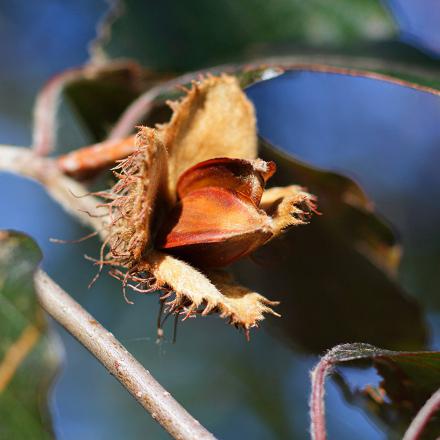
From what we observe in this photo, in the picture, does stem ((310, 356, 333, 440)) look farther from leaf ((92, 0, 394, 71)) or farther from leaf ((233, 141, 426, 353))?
leaf ((92, 0, 394, 71))

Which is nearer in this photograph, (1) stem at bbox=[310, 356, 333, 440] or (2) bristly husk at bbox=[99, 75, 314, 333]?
(1) stem at bbox=[310, 356, 333, 440]

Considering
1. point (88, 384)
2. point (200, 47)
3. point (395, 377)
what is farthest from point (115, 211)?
point (88, 384)

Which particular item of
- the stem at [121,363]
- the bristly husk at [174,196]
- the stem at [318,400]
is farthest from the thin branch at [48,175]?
the stem at [318,400]

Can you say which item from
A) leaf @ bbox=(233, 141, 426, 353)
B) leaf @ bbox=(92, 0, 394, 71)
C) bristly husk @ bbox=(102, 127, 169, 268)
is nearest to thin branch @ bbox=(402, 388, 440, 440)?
bristly husk @ bbox=(102, 127, 169, 268)

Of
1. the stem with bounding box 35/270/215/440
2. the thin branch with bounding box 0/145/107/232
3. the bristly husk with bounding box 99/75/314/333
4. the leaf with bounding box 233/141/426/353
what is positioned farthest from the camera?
the leaf with bounding box 233/141/426/353

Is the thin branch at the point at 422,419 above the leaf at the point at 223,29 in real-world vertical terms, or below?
below

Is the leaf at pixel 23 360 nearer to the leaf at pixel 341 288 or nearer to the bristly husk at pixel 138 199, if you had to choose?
the bristly husk at pixel 138 199


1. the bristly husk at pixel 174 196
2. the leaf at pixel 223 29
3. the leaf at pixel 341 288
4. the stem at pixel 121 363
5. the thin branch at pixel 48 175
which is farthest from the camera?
the leaf at pixel 223 29
